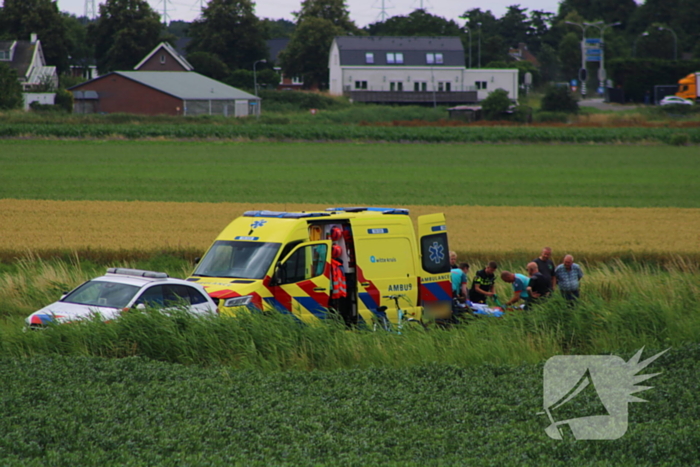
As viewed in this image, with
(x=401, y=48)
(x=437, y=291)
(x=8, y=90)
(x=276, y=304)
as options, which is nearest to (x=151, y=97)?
(x=8, y=90)

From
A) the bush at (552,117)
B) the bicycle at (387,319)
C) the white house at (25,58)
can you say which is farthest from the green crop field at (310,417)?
the white house at (25,58)

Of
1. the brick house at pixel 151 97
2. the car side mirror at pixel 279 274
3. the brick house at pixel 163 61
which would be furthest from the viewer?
the brick house at pixel 163 61

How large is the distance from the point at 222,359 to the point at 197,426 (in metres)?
2.87

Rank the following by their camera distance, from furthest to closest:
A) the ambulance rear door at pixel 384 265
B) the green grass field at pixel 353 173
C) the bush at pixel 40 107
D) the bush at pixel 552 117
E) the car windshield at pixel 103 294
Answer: the bush at pixel 552 117, the bush at pixel 40 107, the green grass field at pixel 353 173, the ambulance rear door at pixel 384 265, the car windshield at pixel 103 294

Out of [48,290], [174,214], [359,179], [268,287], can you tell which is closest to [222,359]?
[268,287]

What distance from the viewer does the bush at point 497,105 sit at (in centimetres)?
8694

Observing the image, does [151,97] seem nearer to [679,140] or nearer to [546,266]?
[679,140]

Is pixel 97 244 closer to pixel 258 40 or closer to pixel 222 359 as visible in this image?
pixel 222 359

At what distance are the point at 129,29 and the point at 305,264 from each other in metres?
107

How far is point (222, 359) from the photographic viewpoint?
33.5 feet

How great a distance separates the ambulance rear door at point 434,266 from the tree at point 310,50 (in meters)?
107

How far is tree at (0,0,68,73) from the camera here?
116 m

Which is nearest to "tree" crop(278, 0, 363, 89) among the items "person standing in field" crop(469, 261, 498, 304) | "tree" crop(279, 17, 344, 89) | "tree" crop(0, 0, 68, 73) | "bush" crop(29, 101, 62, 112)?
"tree" crop(279, 17, 344, 89)

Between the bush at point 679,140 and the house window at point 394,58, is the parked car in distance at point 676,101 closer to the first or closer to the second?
the bush at point 679,140
